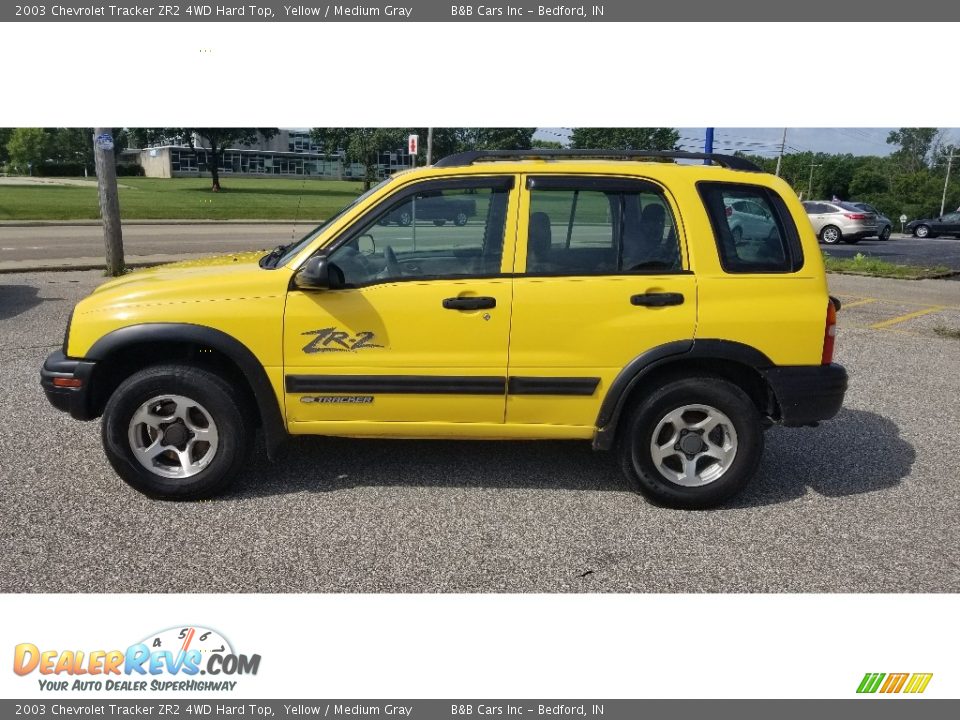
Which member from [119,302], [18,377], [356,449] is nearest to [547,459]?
[356,449]

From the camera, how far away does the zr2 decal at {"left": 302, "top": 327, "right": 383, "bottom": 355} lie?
160 inches

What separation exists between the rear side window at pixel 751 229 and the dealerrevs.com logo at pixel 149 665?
123 inches

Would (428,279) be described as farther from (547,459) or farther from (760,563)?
(760,563)

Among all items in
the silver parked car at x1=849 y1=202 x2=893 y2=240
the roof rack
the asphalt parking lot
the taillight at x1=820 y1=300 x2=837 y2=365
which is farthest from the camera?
the silver parked car at x1=849 y1=202 x2=893 y2=240

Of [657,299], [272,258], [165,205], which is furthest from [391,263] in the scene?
[165,205]

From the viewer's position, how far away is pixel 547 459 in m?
4.95

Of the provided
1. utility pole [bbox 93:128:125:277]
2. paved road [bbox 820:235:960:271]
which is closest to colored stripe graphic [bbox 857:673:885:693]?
utility pole [bbox 93:128:125:277]

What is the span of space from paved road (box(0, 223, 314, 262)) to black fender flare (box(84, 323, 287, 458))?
11.5 m

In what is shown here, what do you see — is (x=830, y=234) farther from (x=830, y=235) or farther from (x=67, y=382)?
(x=67, y=382)

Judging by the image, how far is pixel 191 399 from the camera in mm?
4105

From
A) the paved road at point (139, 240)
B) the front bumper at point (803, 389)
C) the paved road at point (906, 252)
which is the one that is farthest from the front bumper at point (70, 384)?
the paved road at point (906, 252)

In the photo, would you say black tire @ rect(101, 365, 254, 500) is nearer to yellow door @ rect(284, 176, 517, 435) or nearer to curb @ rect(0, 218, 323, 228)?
yellow door @ rect(284, 176, 517, 435)

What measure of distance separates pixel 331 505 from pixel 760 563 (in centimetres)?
226

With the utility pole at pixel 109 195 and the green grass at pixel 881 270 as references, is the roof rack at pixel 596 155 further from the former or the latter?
the green grass at pixel 881 270
